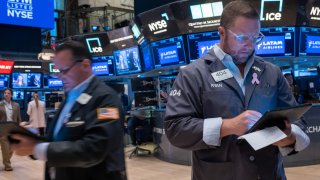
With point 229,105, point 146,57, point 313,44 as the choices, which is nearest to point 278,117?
point 229,105

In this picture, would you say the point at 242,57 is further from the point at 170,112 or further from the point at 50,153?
the point at 50,153

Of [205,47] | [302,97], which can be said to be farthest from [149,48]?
[302,97]

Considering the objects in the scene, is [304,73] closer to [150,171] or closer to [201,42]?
[201,42]

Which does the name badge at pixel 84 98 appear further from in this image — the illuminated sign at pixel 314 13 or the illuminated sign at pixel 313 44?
the illuminated sign at pixel 313 44

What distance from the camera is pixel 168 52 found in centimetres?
1052

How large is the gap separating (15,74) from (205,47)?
39.9 feet

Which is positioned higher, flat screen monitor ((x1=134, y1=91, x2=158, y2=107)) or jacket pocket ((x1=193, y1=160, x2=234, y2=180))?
jacket pocket ((x1=193, y1=160, x2=234, y2=180))

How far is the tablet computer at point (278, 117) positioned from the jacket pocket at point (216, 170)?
20 cm

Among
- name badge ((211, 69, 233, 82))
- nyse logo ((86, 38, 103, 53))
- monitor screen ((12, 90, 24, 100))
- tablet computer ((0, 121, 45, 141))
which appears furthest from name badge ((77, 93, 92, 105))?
monitor screen ((12, 90, 24, 100))

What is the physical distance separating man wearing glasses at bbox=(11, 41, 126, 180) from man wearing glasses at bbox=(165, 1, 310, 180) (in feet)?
1.09

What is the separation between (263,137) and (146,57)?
34.4ft

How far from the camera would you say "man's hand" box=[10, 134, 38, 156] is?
6.70 ft

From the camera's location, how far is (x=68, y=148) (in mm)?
1902

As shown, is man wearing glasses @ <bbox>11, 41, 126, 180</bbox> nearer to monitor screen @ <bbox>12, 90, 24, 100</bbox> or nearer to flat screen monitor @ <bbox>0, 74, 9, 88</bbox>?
flat screen monitor @ <bbox>0, 74, 9, 88</bbox>
